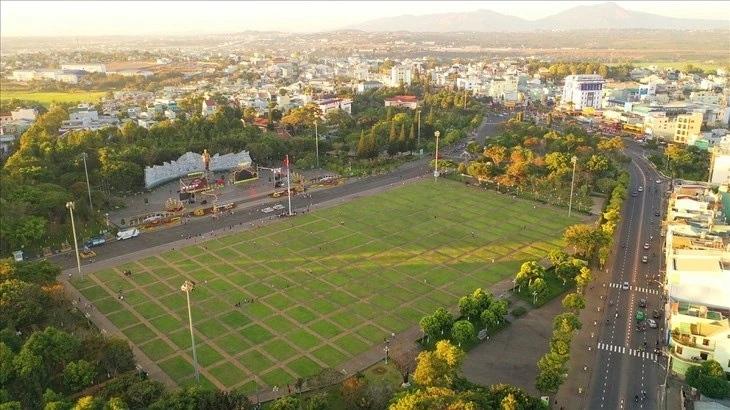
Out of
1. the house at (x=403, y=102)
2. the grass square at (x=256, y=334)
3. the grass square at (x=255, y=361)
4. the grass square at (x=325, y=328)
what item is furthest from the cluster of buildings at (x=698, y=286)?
the house at (x=403, y=102)

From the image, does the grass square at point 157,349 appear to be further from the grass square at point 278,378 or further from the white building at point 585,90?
the white building at point 585,90

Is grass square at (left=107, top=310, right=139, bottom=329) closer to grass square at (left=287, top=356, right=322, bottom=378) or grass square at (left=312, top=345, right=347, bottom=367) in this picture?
grass square at (left=287, top=356, right=322, bottom=378)

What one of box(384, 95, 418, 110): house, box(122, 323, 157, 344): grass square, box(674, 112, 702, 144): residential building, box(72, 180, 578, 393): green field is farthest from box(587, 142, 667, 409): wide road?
box(384, 95, 418, 110): house

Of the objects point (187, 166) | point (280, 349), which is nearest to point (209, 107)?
point (187, 166)

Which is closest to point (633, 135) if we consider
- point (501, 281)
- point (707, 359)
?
point (501, 281)

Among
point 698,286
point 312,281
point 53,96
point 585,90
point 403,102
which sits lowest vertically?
point 312,281

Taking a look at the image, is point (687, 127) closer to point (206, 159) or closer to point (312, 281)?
point (312, 281)

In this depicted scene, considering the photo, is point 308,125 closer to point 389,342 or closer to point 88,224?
point 88,224
